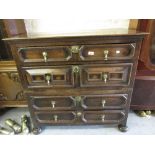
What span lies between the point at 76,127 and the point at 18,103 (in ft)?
2.02

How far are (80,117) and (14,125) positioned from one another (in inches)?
25.5

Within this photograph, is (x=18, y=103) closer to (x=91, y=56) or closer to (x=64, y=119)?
(x=64, y=119)

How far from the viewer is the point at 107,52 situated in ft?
3.54

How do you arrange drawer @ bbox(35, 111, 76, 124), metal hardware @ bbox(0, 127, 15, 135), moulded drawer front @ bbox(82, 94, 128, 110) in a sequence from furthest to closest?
metal hardware @ bbox(0, 127, 15, 135), drawer @ bbox(35, 111, 76, 124), moulded drawer front @ bbox(82, 94, 128, 110)

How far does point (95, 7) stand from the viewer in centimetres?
100

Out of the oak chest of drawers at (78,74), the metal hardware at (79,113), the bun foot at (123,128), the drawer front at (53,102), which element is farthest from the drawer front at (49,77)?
the bun foot at (123,128)

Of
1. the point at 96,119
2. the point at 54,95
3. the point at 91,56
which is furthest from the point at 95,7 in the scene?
the point at 96,119

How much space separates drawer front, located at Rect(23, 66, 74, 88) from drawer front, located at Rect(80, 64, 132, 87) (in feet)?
0.32

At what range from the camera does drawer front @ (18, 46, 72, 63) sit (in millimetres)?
1084

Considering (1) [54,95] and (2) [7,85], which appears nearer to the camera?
(1) [54,95]

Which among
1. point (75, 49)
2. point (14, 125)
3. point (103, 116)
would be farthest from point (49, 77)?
point (14, 125)

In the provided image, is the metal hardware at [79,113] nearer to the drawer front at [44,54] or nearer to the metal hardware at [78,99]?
the metal hardware at [78,99]

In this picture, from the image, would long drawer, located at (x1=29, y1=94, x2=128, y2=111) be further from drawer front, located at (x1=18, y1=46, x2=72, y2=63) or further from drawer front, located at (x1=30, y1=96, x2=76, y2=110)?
drawer front, located at (x1=18, y1=46, x2=72, y2=63)

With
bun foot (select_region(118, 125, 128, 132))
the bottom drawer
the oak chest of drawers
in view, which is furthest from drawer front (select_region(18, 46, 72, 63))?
bun foot (select_region(118, 125, 128, 132))
